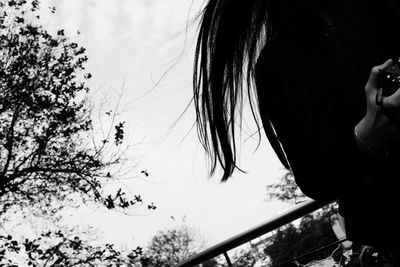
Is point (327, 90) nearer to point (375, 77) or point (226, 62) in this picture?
point (375, 77)

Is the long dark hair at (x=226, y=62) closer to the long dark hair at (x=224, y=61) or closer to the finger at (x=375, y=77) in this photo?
the long dark hair at (x=224, y=61)

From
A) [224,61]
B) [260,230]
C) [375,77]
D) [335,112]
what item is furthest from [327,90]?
[260,230]

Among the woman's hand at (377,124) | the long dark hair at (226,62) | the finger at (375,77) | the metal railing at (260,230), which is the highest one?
the long dark hair at (226,62)

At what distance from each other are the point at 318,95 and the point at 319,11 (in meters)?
0.31

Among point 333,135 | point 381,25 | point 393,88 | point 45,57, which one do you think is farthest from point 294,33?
point 45,57

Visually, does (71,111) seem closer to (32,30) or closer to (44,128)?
(44,128)

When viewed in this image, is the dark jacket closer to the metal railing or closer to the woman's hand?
the woman's hand

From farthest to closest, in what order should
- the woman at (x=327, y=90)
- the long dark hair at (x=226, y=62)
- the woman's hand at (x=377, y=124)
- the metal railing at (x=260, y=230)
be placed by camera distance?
the metal railing at (x=260, y=230) < the long dark hair at (x=226, y=62) < the woman at (x=327, y=90) < the woman's hand at (x=377, y=124)

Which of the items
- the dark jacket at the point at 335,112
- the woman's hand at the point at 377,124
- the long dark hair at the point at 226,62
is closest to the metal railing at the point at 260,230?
the long dark hair at the point at 226,62

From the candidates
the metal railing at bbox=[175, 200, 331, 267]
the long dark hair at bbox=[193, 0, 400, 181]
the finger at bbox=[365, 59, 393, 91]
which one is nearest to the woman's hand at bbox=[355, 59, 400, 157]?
the finger at bbox=[365, 59, 393, 91]

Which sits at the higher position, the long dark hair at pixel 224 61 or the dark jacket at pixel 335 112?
the long dark hair at pixel 224 61

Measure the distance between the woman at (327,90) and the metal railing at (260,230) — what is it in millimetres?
573

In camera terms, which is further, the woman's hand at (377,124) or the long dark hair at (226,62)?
the long dark hair at (226,62)

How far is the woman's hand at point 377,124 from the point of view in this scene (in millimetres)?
593
